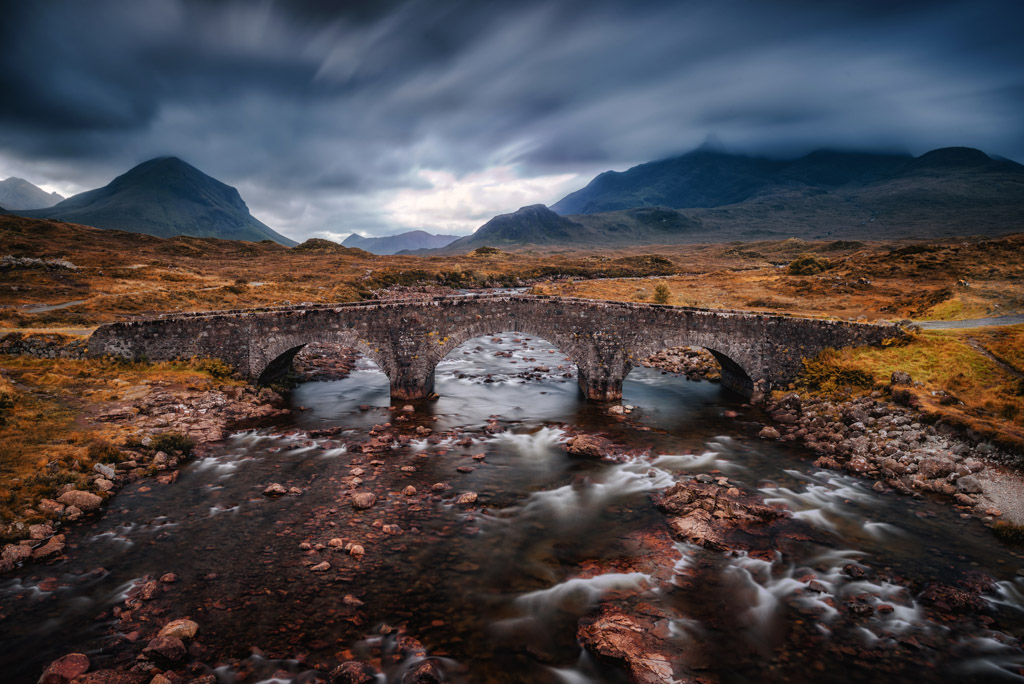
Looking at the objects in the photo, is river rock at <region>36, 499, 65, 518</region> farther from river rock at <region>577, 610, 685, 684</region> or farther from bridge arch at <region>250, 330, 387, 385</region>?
river rock at <region>577, 610, 685, 684</region>

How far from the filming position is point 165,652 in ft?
28.0

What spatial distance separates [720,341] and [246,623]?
2420cm

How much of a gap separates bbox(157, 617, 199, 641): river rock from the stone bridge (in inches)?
635

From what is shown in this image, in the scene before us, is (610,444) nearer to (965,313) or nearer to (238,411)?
(238,411)

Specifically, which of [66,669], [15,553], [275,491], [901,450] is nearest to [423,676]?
[66,669]

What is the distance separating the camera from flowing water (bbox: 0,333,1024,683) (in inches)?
358

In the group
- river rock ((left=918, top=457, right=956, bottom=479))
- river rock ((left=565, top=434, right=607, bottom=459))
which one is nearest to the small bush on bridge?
river rock ((left=918, top=457, right=956, bottom=479))

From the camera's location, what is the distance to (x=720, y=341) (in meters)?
24.7

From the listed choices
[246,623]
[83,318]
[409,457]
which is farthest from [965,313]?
[83,318]

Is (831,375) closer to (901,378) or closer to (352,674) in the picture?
(901,378)

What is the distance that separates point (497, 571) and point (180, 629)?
7167 mm

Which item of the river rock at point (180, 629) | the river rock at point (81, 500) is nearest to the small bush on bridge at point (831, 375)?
the river rock at point (180, 629)

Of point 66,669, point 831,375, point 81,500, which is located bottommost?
point 66,669

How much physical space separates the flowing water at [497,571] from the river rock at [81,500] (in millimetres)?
731
